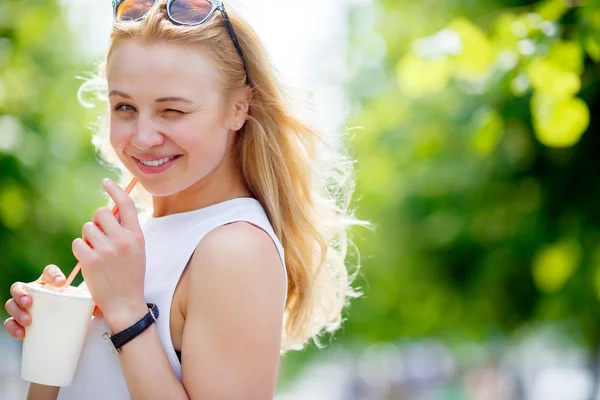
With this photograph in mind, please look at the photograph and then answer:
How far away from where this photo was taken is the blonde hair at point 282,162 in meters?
2.14

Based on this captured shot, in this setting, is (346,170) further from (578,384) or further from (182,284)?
(578,384)

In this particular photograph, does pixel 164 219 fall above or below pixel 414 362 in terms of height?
above

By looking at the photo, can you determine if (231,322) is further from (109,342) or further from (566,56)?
(566,56)

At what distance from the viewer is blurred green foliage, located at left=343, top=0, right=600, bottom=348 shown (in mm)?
3619

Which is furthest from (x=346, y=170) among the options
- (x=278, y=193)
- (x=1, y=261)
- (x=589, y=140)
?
(x=1, y=261)

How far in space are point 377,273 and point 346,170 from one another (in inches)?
319

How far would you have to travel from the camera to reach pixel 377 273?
10.8 meters

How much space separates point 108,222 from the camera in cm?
200

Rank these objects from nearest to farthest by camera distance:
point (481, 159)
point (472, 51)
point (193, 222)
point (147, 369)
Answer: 1. point (147, 369)
2. point (193, 222)
3. point (472, 51)
4. point (481, 159)

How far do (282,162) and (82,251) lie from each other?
25.8 inches

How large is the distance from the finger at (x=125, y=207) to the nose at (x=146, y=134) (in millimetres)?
122

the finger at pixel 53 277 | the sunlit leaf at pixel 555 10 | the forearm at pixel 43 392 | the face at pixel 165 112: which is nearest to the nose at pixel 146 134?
the face at pixel 165 112

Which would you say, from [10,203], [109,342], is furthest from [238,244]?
[10,203]

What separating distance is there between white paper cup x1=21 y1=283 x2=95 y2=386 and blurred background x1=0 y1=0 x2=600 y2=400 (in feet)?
2.98
